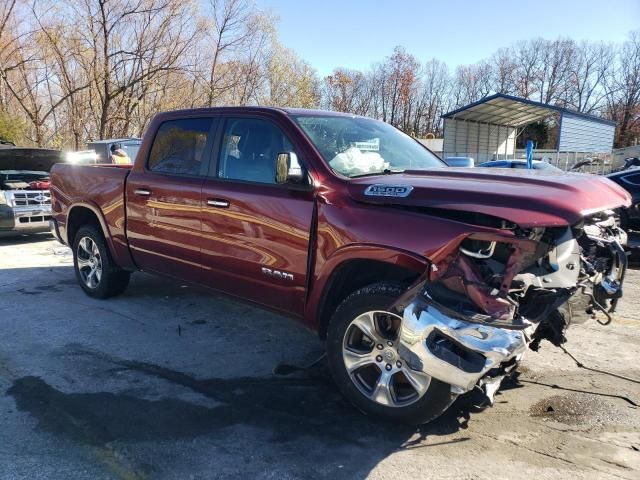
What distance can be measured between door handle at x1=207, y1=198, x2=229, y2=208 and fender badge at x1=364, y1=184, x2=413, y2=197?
1308 millimetres

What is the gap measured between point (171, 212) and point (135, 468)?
2.38 m

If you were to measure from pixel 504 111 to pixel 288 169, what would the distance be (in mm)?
29665

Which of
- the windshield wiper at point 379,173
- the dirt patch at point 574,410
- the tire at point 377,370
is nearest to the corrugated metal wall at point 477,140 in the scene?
the windshield wiper at point 379,173

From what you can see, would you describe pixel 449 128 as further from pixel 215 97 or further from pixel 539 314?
pixel 539 314

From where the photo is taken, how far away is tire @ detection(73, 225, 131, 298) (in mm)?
5724

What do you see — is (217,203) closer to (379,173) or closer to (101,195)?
(379,173)

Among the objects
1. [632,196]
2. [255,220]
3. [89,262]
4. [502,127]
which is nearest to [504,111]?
[502,127]

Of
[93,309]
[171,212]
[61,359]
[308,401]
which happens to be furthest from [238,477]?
[93,309]

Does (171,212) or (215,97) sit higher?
(215,97)

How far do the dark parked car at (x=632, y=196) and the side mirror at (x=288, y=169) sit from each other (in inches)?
266

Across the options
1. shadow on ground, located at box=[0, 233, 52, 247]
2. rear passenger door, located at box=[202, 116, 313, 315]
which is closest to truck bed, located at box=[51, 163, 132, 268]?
rear passenger door, located at box=[202, 116, 313, 315]

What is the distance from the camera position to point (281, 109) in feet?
13.7

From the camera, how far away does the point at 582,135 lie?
96.7 feet

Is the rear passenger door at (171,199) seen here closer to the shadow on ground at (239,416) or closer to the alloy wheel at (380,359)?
the shadow on ground at (239,416)
